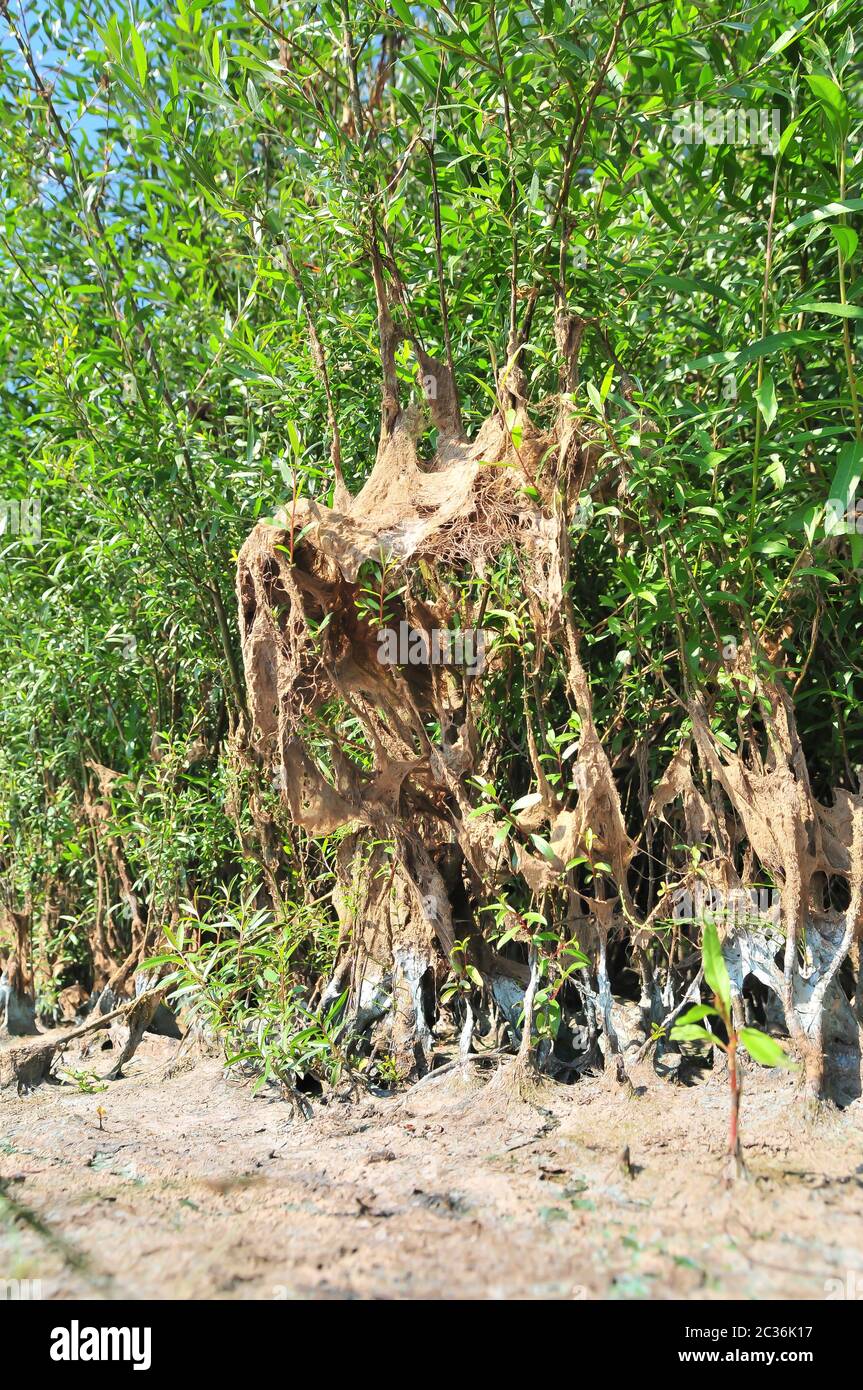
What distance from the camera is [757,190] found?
218cm

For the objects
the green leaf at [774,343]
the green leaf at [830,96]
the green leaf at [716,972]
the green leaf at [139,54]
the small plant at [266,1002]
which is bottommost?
the small plant at [266,1002]

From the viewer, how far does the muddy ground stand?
1462 mm

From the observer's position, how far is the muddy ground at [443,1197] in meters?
1.46

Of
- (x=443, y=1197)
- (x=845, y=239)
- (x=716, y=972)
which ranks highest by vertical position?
(x=845, y=239)

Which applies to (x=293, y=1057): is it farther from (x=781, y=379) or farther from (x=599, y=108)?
(x=599, y=108)

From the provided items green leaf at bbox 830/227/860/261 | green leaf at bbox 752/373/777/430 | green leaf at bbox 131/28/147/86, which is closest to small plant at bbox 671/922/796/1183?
green leaf at bbox 752/373/777/430

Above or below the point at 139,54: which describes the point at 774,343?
below

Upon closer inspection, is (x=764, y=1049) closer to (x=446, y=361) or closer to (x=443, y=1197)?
(x=443, y=1197)

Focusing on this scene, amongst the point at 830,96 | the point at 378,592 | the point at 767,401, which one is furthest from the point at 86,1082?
the point at 830,96

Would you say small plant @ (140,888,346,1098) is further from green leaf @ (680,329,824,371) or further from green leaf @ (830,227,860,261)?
green leaf @ (830,227,860,261)

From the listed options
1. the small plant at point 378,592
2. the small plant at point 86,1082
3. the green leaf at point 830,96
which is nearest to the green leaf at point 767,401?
the green leaf at point 830,96

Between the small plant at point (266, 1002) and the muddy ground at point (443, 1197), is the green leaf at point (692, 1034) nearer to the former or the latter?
the muddy ground at point (443, 1197)

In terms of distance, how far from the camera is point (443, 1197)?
181 cm

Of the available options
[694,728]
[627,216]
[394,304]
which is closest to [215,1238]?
[694,728]
